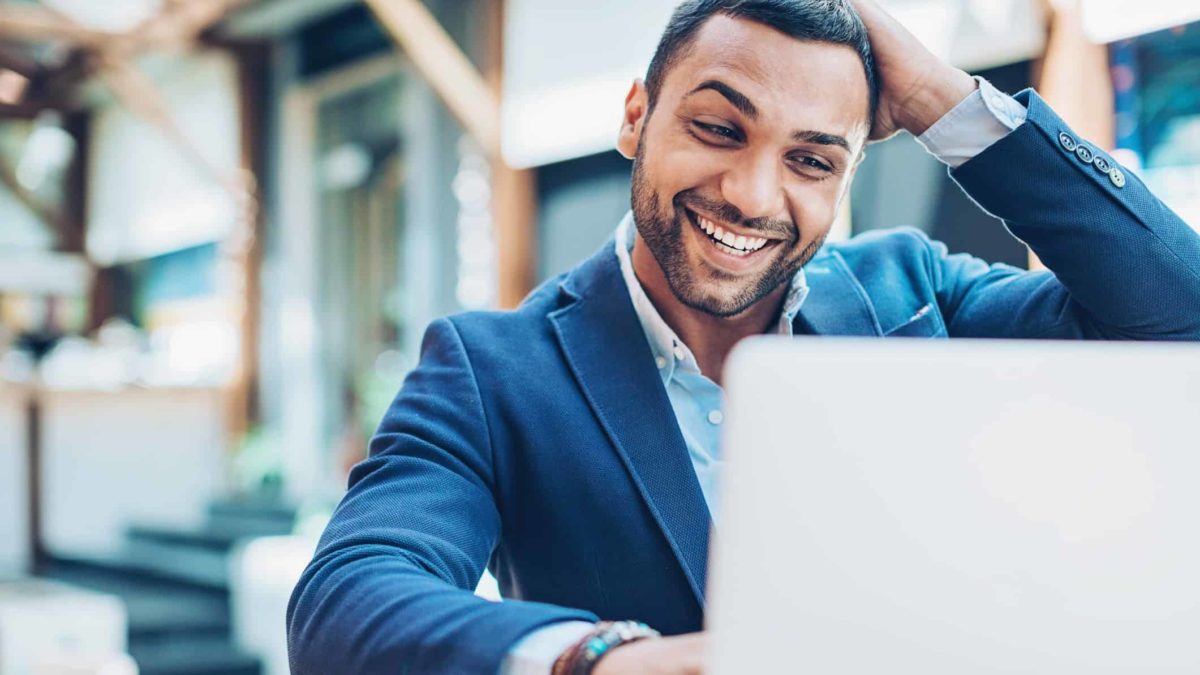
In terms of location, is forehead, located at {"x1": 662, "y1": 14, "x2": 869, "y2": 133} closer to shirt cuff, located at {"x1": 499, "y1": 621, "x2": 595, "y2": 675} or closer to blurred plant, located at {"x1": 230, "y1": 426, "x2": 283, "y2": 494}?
shirt cuff, located at {"x1": 499, "y1": 621, "x2": 595, "y2": 675}

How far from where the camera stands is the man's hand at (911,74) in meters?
1.17

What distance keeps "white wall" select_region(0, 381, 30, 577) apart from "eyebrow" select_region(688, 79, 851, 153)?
21.3ft

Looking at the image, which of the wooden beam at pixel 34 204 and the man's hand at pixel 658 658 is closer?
the man's hand at pixel 658 658

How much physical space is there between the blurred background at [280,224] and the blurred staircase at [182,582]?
20 millimetres

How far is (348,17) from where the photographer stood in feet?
25.2

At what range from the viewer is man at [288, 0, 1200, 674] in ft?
3.54

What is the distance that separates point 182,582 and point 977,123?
6.23m

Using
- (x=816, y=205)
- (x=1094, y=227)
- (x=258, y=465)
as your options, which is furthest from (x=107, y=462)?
(x=1094, y=227)

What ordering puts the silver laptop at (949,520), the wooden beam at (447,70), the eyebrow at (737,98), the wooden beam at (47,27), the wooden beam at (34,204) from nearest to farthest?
the silver laptop at (949,520) → the eyebrow at (737,98) → the wooden beam at (447,70) → the wooden beam at (47,27) → the wooden beam at (34,204)

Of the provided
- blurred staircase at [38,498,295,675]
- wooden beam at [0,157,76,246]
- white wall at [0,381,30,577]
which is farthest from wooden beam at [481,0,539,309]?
wooden beam at [0,157,76,246]

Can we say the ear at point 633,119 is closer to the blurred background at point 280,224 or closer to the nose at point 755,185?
the nose at point 755,185

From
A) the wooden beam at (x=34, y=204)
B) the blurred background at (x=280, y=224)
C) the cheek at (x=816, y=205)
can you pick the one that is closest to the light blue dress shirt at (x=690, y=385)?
the cheek at (x=816, y=205)

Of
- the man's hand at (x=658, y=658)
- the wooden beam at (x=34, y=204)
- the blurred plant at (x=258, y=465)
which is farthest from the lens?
the wooden beam at (x=34, y=204)

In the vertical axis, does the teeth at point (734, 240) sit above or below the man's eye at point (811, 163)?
below
